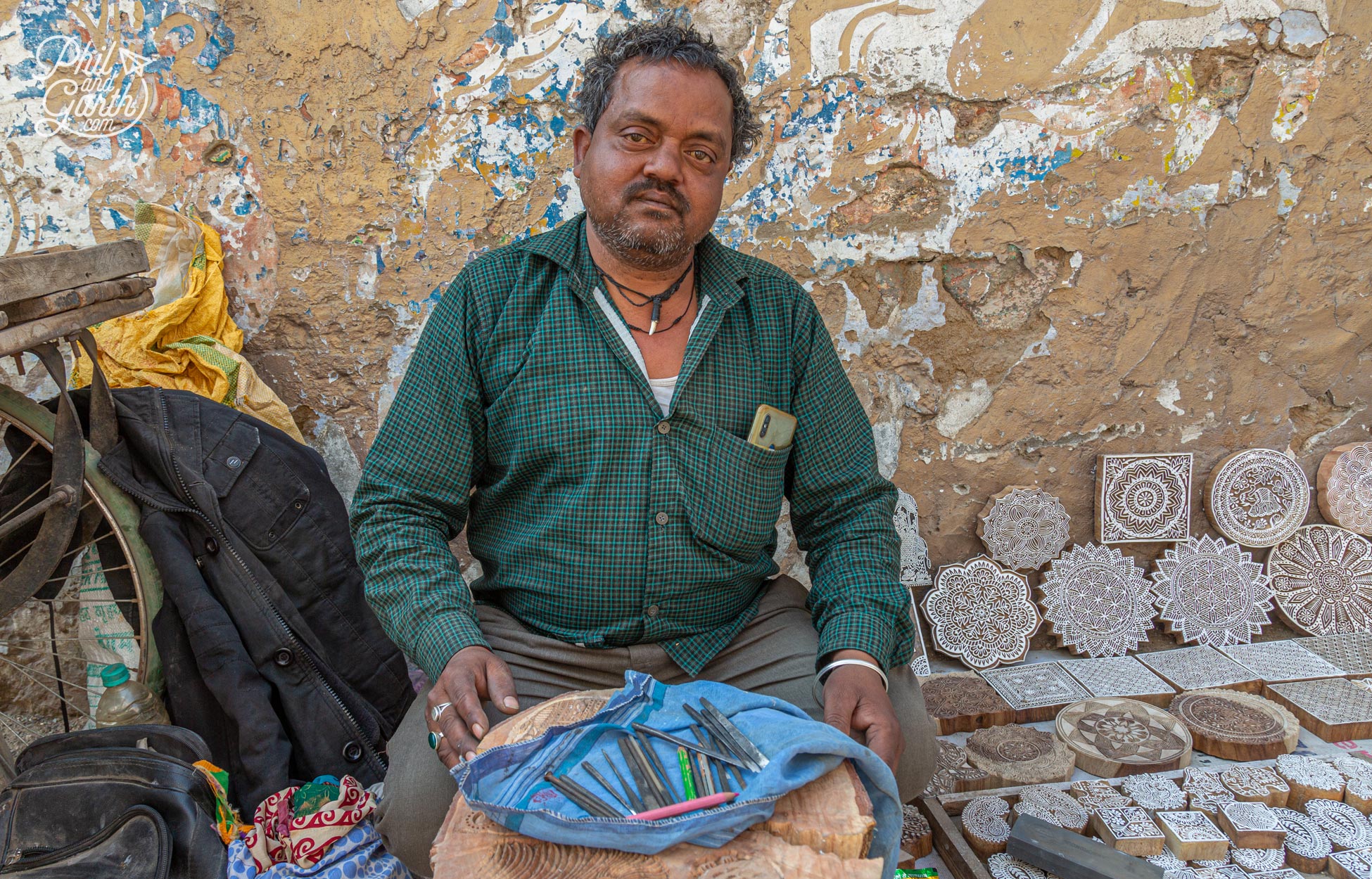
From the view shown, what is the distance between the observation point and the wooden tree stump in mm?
1172

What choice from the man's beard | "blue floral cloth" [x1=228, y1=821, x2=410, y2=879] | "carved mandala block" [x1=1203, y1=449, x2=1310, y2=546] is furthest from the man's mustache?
"carved mandala block" [x1=1203, y1=449, x2=1310, y2=546]

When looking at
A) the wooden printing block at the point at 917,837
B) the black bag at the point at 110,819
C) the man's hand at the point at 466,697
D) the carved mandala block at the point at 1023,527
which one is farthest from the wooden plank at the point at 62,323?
the carved mandala block at the point at 1023,527

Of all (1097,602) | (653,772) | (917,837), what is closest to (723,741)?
(653,772)

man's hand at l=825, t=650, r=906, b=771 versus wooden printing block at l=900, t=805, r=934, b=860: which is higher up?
man's hand at l=825, t=650, r=906, b=771

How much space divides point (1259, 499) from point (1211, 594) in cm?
39

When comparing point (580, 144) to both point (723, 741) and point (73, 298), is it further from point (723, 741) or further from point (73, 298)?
point (723, 741)

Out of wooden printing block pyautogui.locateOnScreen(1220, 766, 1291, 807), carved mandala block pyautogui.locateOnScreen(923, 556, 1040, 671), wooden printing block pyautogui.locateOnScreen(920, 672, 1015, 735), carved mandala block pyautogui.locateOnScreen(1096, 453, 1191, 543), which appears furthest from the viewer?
carved mandala block pyautogui.locateOnScreen(1096, 453, 1191, 543)

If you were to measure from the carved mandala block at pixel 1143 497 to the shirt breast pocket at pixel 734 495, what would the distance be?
64.3 inches

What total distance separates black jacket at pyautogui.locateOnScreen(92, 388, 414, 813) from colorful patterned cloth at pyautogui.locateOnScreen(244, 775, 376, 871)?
4.7 inches

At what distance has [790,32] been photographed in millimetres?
2740

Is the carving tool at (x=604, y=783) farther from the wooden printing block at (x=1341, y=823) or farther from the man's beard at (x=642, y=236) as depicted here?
the wooden printing block at (x=1341, y=823)

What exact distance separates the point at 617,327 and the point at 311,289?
1341 mm

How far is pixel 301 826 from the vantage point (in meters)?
2.00

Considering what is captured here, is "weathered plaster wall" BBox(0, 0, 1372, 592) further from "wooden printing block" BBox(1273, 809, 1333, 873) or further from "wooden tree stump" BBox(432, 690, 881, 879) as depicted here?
"wooden tree stump" BBox(432, 690, 881, 879)
